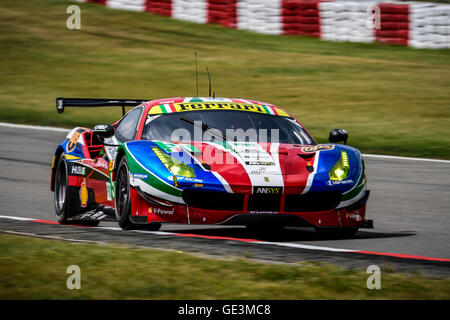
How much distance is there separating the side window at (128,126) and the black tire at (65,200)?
Answer: 27.6 inches

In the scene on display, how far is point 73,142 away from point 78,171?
16.6 inches

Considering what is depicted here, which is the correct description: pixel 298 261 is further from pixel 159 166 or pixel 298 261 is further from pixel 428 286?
pixel 159 166

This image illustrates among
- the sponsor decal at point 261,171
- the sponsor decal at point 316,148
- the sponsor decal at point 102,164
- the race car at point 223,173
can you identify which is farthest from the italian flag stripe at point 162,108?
the sponsor decal at point 261,171

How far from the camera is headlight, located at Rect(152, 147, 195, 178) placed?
6922 mm

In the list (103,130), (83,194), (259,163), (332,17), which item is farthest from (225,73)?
(259,163)

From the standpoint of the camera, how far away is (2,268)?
18.2ft

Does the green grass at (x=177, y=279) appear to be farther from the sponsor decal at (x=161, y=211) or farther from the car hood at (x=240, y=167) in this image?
the car hood at (x=240, y=167)

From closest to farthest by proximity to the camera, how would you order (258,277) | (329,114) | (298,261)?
1. (258,277)
2. (298,261)
3. (329,114)

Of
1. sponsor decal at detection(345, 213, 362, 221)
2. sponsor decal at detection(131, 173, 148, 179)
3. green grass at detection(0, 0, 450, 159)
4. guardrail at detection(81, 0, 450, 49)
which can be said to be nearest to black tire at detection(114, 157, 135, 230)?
sponsor decal at detection(131, 173, 148, 179)

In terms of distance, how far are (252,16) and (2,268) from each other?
66.2 feet

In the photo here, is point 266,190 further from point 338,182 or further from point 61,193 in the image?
point 61,193

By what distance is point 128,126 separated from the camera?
8.32 metres

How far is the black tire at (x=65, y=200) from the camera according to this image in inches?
337
